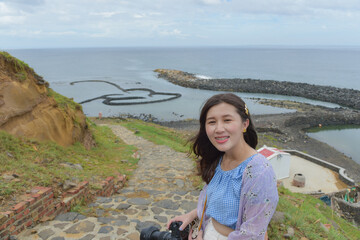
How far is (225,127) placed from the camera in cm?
189

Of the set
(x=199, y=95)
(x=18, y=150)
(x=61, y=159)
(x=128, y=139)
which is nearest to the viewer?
(x=18, y=150)

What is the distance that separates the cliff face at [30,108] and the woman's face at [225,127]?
631 centimetres

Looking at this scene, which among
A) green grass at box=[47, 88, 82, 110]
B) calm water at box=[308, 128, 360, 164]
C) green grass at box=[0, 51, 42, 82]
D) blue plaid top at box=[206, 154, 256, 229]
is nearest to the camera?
blue plaid top at box=[206, 154, 256, 229]

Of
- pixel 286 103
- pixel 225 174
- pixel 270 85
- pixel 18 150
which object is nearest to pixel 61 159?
pixel 18 150

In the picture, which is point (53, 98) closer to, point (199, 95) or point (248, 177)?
point (248, 177)

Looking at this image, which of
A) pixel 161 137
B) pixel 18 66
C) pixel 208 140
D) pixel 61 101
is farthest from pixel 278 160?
pixel 208 140

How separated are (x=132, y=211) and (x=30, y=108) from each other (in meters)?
4.97

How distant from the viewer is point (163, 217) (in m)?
4.48

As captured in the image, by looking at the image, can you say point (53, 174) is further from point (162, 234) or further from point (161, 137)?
point (161, 137)

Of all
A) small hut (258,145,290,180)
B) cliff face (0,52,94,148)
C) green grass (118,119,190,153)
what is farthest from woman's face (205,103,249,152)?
small hut (258,145,290,180)

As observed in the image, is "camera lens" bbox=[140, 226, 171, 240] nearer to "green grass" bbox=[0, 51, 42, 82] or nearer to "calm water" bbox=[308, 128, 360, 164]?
"green grass" bbox=[0, 51, 42, 82]

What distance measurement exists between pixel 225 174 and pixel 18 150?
545 centimetres

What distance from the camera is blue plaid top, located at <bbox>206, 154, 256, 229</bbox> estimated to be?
1.84 meters

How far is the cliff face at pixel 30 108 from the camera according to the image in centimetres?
668
